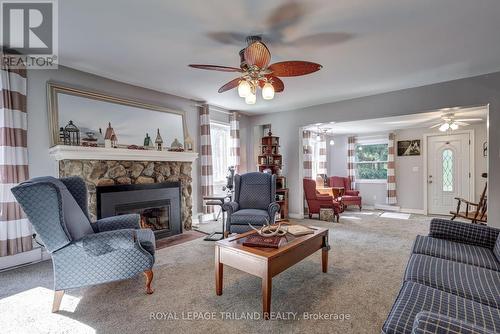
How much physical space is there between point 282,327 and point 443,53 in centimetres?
341

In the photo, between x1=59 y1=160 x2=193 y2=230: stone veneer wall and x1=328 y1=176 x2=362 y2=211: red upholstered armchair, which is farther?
x1=328 y1=176 x2=362 y2=211: red upholstered armchair

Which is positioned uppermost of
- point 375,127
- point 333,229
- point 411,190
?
point 375,127

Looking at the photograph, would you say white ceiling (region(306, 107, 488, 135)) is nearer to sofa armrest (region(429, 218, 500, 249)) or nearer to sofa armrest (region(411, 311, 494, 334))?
sofa armrest (region(429, 218, 500, 249))

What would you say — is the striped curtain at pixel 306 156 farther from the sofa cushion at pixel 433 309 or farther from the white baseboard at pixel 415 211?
the sofa cushion at pixel 433 309

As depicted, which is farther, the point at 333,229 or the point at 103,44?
the point at 333,229

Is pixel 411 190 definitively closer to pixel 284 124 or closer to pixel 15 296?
pixel 284 124

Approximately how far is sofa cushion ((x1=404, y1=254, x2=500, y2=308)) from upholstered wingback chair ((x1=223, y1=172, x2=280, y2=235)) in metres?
2.01

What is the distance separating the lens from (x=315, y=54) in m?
2.83

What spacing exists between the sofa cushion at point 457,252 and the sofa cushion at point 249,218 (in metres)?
1.75

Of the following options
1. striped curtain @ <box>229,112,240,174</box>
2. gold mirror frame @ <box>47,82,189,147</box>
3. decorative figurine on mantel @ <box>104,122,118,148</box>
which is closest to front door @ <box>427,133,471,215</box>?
striped curtain @ <box>229,112,240,174</box>

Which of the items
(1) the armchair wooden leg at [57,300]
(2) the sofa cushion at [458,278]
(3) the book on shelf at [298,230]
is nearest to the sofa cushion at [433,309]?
(2) the sofa cushion at [458,278]

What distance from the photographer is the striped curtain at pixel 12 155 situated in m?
2.66

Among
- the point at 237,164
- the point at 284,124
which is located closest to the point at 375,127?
the point at 284,124

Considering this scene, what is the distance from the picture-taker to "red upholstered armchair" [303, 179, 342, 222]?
5.13 metres
